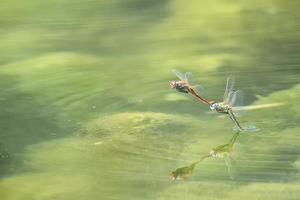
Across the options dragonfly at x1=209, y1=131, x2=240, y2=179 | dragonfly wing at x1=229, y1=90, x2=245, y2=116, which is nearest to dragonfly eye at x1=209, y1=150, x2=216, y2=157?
dragonfly at x1=209, y1=131, x2=240, y2=179

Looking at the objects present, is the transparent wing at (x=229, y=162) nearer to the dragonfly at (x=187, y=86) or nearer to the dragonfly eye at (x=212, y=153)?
the dragonfly eye at (x=212, y=153)

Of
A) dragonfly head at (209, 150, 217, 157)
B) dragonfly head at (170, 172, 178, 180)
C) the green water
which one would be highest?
the green water

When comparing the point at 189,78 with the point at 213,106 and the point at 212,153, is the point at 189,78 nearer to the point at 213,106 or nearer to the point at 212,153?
the point at 213,106

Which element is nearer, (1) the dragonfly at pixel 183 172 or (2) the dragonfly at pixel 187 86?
(1) the dragonfly at pixel 183 172

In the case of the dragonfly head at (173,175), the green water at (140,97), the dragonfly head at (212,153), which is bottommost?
the dragonfly head at (173,175)

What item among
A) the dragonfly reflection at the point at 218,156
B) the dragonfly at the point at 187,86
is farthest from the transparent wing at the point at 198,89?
the dragonfly reflection at the point at 218,156

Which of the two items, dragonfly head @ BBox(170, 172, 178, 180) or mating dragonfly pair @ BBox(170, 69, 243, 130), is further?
mating dragonfly pair @ BBox(170, 69, 243, 130)

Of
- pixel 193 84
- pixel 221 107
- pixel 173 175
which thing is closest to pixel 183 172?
pixel 173 175

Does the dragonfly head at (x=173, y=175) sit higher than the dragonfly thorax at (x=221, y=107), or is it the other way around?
the dragonfly thorax at (x=221, y=107)

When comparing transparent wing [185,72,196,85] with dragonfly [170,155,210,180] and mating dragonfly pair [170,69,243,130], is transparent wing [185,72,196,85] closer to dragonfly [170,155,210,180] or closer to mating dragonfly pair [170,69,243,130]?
mating dragonfly pair [170,69,243,130]
